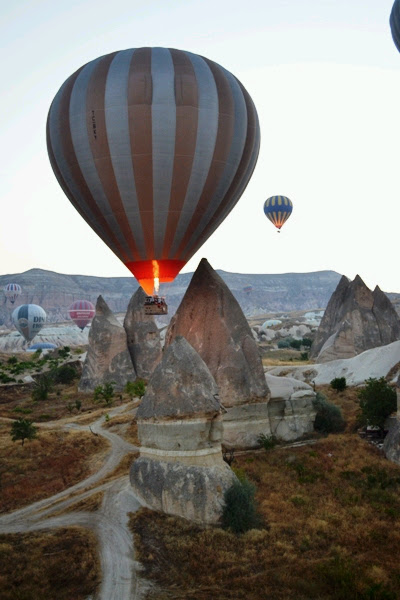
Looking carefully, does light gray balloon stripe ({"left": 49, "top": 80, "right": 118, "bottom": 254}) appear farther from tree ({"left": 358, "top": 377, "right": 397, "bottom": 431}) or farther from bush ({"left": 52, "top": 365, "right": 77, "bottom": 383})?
bush ({"left": 52, "top": 365, "right": 77, "bottom": 383})

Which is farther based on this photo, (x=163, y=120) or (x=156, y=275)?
(x=156, y=275)

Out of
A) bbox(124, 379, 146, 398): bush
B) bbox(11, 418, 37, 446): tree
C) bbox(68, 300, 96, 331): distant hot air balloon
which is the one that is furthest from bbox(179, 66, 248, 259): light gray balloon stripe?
bbox(68, 300, 96, 331): distant hot air balloon

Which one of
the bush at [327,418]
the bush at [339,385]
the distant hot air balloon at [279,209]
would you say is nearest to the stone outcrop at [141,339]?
the bush at [339,385]

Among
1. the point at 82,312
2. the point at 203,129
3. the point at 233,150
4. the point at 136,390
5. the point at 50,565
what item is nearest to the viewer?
the point at 50,565

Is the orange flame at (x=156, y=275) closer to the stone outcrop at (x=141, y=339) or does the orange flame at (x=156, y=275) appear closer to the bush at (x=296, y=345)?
the stone outcrop at (x=141, y=339)

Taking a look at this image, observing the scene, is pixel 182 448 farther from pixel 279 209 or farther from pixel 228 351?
pixel 279 209

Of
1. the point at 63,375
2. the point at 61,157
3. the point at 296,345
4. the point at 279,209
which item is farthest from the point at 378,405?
the point at 296,345
